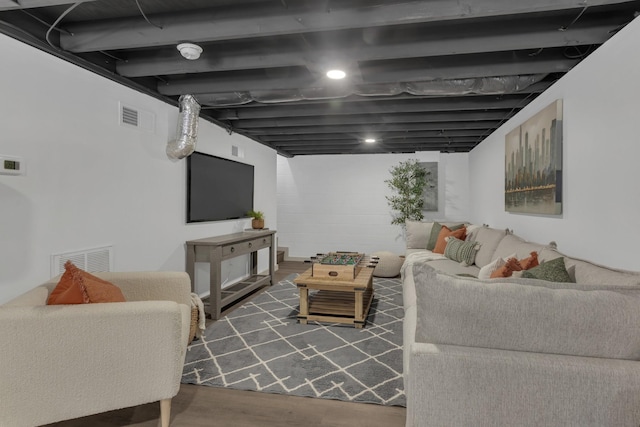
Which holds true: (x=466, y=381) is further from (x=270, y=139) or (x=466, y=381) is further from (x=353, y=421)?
(x=270, y=139)

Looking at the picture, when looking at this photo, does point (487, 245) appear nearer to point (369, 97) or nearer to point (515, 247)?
point (515, 247)

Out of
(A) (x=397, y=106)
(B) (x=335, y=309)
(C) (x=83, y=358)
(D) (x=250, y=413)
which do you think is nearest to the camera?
(C) (x=83, y=358)

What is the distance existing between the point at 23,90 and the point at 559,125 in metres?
3.93

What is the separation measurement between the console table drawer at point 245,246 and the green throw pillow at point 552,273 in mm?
3005

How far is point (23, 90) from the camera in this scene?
7.87ft

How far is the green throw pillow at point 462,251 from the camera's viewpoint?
431 cm

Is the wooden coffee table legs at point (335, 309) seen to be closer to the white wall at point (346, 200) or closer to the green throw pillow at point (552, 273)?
the green throw pillow at point (552, 273)

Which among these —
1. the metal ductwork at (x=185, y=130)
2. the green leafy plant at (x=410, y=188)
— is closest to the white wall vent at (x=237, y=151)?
the metal ductwork at (x=185, y=130)

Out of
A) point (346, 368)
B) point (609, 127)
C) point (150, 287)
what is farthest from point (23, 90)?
point (609, 127)

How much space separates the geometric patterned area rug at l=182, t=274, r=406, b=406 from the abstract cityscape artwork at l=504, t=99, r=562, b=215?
5.74 ft

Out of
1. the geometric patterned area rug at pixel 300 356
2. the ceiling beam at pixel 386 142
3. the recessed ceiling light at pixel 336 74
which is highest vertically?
the ceiling beam at pixel 386 142

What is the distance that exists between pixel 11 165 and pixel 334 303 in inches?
120

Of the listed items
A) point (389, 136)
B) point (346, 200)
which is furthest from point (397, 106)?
point (346, 200)

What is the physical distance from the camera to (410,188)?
702 cm
